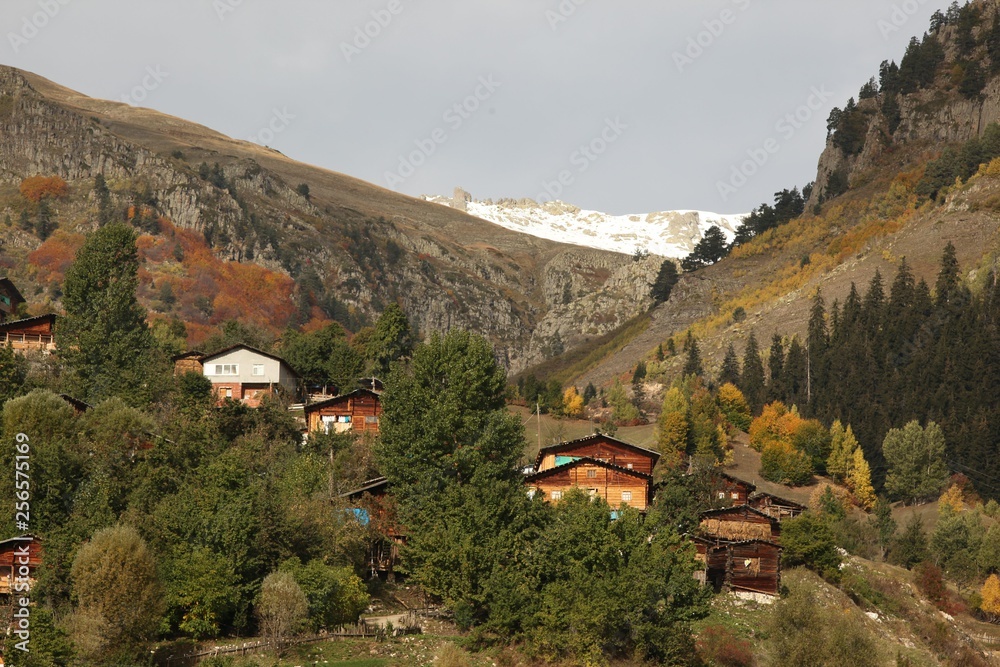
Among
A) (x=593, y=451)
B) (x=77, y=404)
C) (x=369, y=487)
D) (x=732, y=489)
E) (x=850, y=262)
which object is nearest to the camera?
(x=369, y=487)

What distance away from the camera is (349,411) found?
7700 cm

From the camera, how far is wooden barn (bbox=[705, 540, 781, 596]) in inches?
2495

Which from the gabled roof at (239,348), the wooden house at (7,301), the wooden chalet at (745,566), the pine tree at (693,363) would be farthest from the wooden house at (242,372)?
the pine tree at (693,363)

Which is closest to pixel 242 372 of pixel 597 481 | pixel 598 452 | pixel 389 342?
pixel 389 342

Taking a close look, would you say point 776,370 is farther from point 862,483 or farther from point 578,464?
point 578,464

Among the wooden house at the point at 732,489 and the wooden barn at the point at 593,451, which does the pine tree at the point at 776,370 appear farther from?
the wooden barn at the point at 593,451

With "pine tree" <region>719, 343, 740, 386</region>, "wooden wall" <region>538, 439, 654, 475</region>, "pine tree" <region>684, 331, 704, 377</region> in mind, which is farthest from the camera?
"pine tree" <region>684, 331, 704, 377</region>

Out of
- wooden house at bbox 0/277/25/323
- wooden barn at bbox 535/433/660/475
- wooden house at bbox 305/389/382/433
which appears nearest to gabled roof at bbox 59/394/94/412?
wooden house at bbox 305/389/382/433

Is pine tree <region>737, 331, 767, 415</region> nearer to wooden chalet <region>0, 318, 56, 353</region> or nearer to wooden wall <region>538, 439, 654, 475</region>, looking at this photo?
wooden wall <region>538, 439, 654, 475</region>

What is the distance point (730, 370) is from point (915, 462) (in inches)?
1327

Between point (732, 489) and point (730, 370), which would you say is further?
point (730, 370)

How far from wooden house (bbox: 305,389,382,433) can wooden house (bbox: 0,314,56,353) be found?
2004cm

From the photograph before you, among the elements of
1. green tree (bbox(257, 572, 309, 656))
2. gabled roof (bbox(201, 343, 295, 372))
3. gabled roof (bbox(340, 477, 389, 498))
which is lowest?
green tree (bbox(257, 572, 309, 656))

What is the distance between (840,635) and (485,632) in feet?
50.0
